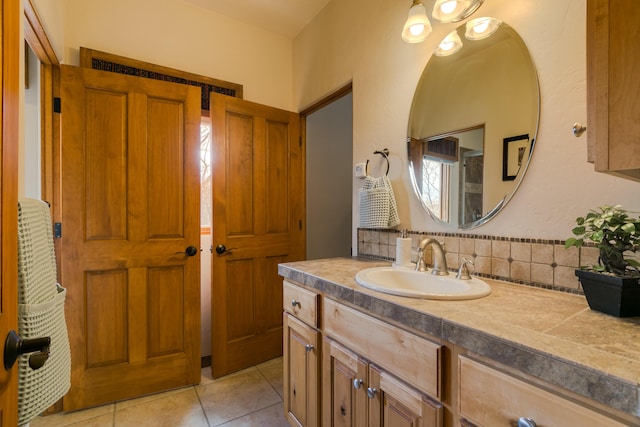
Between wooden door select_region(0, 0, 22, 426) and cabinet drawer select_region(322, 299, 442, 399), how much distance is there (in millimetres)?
868

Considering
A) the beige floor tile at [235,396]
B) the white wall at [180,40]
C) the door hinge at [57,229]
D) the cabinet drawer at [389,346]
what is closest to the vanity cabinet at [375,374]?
the cabinet drawer at [389,346]

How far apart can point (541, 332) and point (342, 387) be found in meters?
0.72

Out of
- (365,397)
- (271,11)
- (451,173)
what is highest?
(271,11)

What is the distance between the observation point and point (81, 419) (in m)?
1.74

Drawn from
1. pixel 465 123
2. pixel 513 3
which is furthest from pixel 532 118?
pixel 513 3

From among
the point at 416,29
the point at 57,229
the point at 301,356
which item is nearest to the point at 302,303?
the point at 301,356

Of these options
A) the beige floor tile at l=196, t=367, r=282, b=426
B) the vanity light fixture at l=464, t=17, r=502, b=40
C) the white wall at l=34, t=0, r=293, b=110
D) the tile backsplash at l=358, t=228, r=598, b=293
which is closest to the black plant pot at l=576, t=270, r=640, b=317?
the tile backsplash at l=358, t=228, r=598, b=293

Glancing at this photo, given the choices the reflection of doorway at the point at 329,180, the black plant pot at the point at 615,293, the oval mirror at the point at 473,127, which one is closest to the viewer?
the black plant pot at the point at 615,293

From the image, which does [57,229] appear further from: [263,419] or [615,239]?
[615,239]

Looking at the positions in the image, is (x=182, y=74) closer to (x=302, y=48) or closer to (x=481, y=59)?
(x=302, y=48)

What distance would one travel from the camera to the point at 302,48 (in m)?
2.58

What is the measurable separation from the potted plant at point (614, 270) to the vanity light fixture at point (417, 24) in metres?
1.01

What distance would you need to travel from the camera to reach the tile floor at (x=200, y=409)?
170cm

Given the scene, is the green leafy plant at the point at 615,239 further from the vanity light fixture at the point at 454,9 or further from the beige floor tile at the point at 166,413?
the beige floor tile at the point at 166,413
